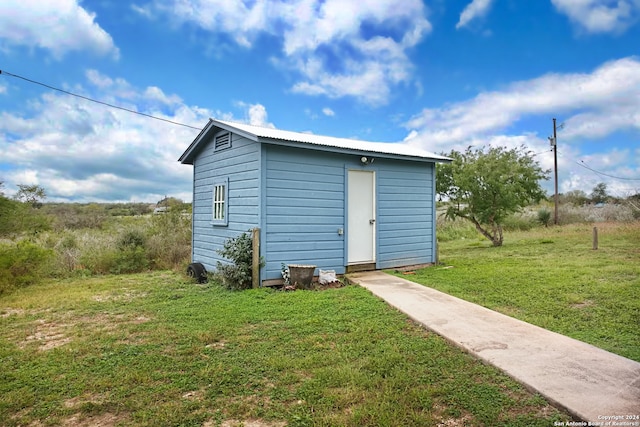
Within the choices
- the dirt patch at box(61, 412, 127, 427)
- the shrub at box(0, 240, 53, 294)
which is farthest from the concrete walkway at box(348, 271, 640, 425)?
the shrub at box(0, 240, 53, 294)

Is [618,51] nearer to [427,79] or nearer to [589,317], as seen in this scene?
[427,79]

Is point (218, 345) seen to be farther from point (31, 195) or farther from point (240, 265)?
point (31, 195)

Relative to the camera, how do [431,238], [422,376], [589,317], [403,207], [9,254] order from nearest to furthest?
[422,376]
[589,317]
[9,254]
[403,207]
[431,238]

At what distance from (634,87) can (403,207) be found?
8624 mm

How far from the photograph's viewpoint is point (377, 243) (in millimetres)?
8023

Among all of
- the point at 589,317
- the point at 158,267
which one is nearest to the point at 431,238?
the point at 589,317

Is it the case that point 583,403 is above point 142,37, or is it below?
below

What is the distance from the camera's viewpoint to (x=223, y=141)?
26.3ft

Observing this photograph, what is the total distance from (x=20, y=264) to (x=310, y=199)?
19.8ft

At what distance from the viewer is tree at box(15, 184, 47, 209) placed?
977cm

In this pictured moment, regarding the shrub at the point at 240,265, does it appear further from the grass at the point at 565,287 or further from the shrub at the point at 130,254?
the shrub at the point at 130,254

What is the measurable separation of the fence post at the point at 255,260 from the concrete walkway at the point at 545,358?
250 cm

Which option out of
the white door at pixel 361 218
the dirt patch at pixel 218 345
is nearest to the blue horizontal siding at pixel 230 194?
the white door at pixel 361 218

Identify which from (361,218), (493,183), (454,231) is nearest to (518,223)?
(454,231)
